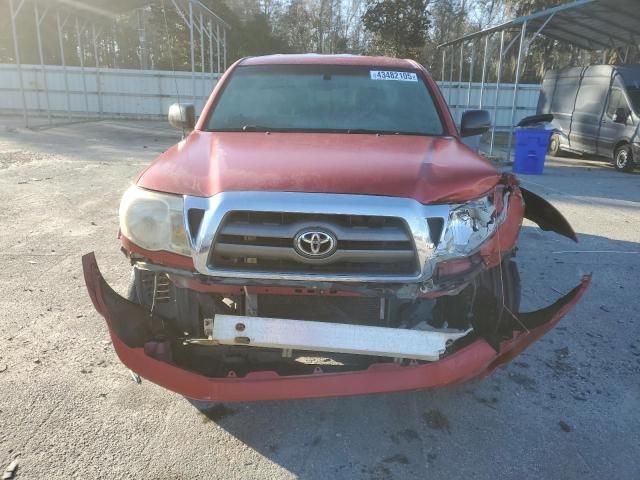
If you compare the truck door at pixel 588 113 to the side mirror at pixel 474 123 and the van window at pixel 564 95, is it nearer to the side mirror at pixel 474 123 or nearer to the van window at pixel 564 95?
the van window at pixel 564 95

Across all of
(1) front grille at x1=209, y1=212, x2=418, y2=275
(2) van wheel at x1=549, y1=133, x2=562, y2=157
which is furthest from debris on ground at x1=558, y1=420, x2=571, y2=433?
(2) van wheel at x1=549, y1=133, x2=562, y2=157

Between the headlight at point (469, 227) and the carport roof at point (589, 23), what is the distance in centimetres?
1050

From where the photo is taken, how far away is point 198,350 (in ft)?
8.16

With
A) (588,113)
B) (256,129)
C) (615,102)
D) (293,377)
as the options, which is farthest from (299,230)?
(588,113)

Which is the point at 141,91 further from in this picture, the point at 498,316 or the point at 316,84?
the point at 498,316

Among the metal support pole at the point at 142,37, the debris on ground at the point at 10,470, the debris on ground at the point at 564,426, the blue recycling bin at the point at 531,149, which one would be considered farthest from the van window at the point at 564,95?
the metal support pole at the point at 142,37

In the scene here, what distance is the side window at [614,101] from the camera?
1220cm

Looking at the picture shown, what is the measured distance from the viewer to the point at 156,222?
236 cm

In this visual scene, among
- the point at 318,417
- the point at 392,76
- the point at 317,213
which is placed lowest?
the point at 318,417

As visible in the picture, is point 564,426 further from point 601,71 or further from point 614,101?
point 601,71

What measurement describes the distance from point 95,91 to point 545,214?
2311 centimetres

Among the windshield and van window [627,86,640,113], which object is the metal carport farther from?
the windshield

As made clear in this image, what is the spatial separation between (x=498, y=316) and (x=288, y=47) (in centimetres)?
3323

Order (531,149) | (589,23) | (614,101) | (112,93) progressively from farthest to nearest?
(112,93)
(589,23)
(614,101)
(531,149)
